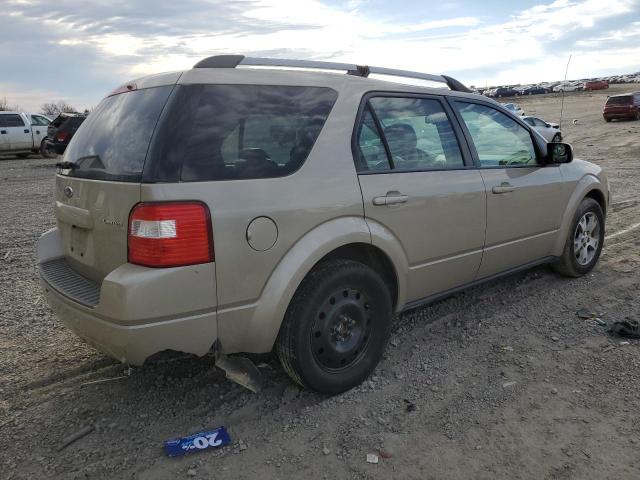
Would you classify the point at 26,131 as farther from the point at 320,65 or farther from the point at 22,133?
the point at 320,65

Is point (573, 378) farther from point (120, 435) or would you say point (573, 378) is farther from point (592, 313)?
Result: point (120, 435)

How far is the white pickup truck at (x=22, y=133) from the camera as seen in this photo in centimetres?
1988

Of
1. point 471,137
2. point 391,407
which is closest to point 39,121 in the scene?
point 471,137

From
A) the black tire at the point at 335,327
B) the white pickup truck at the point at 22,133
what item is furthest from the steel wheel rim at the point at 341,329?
the white pickup truck at the point at 22,133

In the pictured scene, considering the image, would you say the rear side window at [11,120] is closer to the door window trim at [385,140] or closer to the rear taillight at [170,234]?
the door window trim at [385,140]

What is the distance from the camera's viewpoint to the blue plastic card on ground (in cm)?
265

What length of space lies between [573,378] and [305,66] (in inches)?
97.5

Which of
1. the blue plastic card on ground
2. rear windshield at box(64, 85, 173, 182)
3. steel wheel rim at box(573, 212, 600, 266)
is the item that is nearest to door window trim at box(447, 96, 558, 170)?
steel wheel rim at box(573, 212, 600, 266)

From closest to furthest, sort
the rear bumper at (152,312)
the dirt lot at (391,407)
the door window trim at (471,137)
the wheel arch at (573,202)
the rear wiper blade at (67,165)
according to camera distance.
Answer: the rear bumper at (152,312), the dirt lot at (391,407), the rear wiper blade at (67,165), the door window trim at (471,137), the wheel arch at (573,202)

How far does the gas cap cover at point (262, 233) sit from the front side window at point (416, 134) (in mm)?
893

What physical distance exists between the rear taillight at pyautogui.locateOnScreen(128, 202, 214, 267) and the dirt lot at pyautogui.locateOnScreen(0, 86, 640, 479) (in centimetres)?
101

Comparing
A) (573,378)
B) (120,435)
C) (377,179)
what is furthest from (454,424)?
(120,435)

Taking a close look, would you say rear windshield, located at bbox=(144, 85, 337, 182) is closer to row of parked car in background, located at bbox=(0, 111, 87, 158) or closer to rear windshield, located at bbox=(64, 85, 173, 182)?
rear windshield, located at bbox=(64, 85, 173, 182)

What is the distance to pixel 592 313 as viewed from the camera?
13.8 feet
